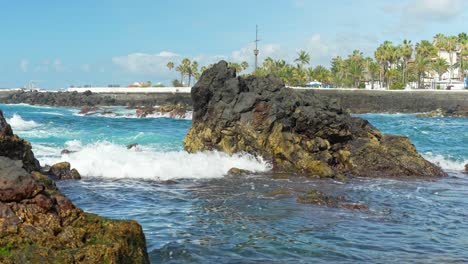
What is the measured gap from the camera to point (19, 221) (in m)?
5.56

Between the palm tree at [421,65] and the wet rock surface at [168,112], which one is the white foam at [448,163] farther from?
the palm tree at [421,65]

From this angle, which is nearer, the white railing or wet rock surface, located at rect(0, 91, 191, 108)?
wet rock surface, located at rect(0, 91, 191, 108)

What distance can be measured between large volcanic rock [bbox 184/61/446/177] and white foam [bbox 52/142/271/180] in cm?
78

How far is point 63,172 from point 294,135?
9.05 m

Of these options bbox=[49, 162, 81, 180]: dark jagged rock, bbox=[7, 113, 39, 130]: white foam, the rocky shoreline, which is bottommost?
bbox=[49, 162, 81, 180]: dark jagged rock

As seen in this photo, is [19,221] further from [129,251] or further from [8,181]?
[129,251]

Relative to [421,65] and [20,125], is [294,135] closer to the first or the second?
[20,125]

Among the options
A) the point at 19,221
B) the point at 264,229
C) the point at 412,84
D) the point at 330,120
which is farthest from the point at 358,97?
the point at 19,221

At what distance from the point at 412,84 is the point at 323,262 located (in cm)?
12687

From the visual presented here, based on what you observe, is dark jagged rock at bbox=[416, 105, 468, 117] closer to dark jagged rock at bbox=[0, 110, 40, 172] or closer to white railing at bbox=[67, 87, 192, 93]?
white railing at bbox=[67, 87, 192, 93]

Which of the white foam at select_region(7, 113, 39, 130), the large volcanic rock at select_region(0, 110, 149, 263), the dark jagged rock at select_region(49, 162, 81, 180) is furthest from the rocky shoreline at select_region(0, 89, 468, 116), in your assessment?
the large volcanic rock at select_region(0, 110, 149, 263)

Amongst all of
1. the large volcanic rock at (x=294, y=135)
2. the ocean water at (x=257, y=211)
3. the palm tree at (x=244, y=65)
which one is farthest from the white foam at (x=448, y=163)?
the palm tree at (x=244, y=65)

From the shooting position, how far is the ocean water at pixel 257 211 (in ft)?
29.0

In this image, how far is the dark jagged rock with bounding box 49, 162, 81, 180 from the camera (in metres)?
17.0
